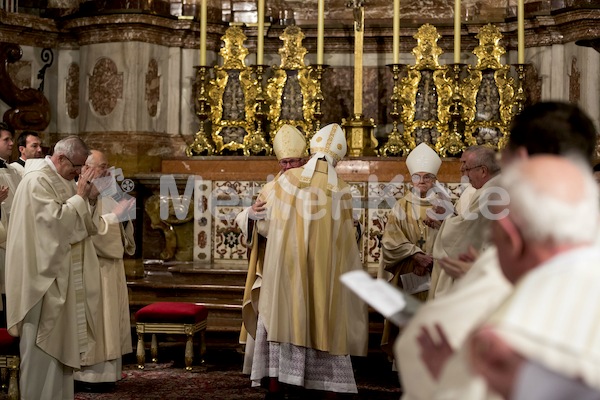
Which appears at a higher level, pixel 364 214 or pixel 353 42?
pixel 353 42

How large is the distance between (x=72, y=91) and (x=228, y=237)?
97.8 inches

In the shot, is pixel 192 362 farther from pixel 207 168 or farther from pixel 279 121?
pixel 279 121

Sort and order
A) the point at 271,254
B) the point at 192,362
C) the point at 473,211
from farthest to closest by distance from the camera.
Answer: the point at 192,362 → the point at 271,254 → the point at 473,211

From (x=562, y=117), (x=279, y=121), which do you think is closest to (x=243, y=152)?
(x=279, y=121)

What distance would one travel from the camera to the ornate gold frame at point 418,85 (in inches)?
371

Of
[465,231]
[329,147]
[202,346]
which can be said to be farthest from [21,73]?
[465,231]

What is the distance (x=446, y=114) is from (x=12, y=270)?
15.7ft

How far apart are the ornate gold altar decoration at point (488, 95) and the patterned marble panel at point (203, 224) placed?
8.06ft

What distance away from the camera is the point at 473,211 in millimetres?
5594

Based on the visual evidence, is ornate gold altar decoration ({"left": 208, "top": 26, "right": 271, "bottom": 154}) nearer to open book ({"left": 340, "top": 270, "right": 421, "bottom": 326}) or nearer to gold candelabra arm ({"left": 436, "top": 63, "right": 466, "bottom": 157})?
gold candelabra arm ({"left": 436, "top": 63, "right": 466, "bottom": 157})

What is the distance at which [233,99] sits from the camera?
9.82 meters

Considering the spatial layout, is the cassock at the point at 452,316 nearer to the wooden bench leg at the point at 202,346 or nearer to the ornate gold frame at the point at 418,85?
the wooden bench leg at the point at 202,346

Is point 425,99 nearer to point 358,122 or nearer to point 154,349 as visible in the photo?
point 358,122

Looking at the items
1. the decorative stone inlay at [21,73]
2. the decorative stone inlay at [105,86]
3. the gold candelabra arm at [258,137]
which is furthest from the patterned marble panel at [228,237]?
the decorative stone inlay at [21,73]
